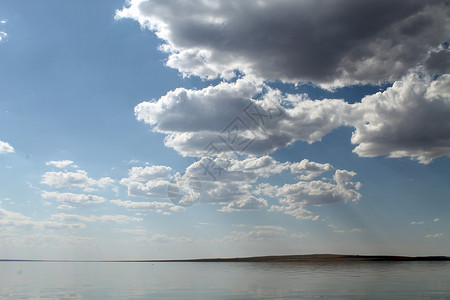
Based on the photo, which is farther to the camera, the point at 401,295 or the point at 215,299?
the point at 401,295

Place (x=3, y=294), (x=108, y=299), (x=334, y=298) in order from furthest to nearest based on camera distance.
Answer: (x=3, y=294)
(x=108, y=299)
(x=334, y=298)

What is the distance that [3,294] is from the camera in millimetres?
43469

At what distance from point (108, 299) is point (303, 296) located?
68.1 ft

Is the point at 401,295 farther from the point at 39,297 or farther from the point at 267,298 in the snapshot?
the point at 39,297

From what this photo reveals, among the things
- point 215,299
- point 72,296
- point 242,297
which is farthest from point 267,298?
point 72,296

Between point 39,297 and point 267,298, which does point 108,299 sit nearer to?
point 39,297

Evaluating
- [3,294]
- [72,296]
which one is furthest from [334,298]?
[3,294]

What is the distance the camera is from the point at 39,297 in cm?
4028

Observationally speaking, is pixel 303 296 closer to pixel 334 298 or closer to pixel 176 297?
pixel 334 298

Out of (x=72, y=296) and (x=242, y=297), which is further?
(x=72, y=296)

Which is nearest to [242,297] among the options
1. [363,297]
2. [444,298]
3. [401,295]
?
[363,297]

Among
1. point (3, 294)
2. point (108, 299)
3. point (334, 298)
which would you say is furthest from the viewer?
point (3, 294)

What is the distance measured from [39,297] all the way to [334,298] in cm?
3164

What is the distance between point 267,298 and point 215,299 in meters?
5.33
